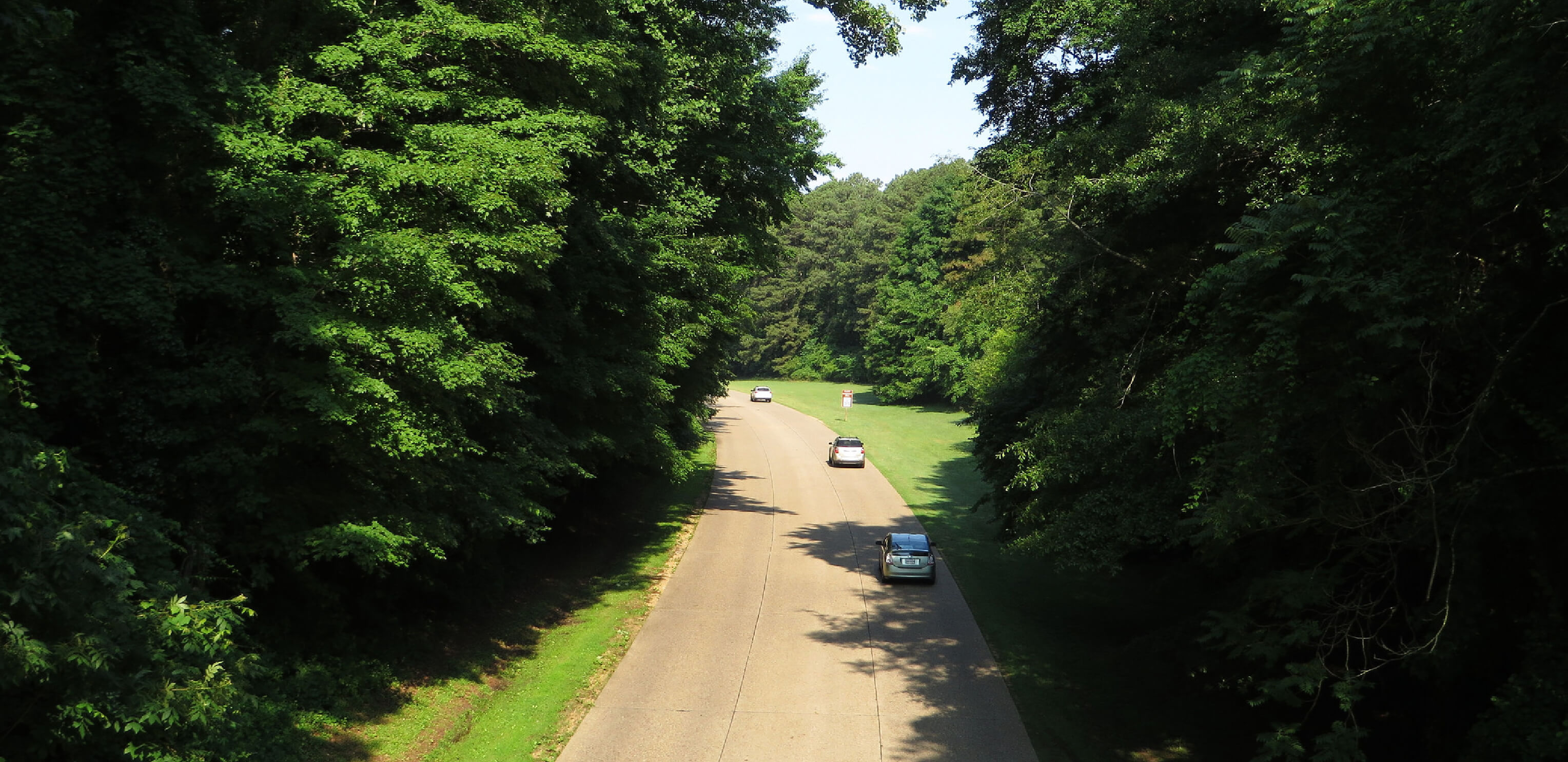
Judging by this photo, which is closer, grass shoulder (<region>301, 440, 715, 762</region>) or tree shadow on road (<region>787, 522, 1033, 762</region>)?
grass shoulder (<region>301, 440, 715, 762</region>)

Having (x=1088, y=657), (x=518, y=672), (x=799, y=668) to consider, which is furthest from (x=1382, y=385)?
(x=518, y=672)

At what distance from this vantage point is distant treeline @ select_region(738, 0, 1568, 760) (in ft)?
28.3

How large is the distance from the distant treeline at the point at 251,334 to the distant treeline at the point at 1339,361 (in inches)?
340

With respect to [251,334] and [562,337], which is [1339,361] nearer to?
[251,334]

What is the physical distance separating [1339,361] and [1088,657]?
11005 mm

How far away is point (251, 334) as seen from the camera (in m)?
12.4

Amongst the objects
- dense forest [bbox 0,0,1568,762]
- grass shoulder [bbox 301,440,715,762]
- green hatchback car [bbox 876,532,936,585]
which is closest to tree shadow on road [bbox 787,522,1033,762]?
green hatchback car [bbox 876,532,936,585]

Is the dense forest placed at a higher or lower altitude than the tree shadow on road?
higher

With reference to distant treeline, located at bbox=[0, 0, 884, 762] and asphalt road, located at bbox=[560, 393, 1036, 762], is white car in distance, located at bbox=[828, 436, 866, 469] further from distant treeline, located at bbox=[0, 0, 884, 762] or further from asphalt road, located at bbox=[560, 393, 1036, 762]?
distant treeline, located at bbox=[0, 0, 884, 762]

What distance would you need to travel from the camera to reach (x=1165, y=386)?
12367 mm

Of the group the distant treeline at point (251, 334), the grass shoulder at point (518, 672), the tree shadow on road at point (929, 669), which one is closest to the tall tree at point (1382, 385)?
the tree shadow on road at point (929, 669)

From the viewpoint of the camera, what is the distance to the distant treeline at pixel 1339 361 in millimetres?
8633

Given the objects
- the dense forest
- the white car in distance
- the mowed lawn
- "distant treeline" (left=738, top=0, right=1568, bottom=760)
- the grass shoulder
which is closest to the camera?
the dense forest

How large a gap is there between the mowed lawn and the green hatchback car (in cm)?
106
